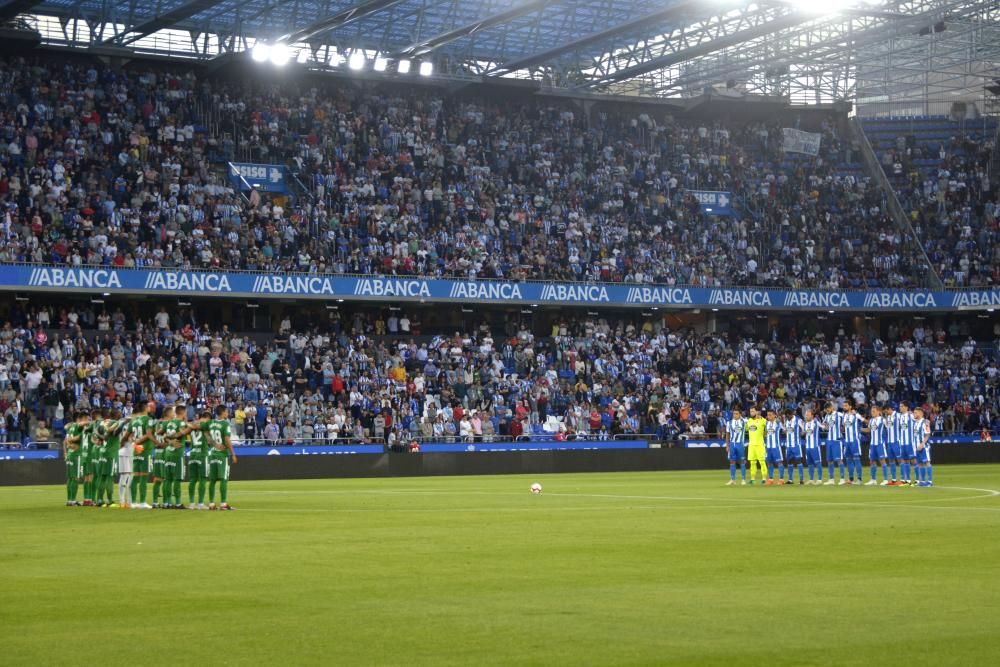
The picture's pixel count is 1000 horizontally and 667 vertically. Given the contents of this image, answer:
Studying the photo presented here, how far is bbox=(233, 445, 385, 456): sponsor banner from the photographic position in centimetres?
4462

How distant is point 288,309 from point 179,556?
39.2 meters

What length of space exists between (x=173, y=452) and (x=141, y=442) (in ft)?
2.18

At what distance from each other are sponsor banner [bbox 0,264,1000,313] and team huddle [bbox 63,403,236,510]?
825 inches

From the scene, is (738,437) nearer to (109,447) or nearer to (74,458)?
(109,447)

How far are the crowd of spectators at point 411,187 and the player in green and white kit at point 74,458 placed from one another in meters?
20.9

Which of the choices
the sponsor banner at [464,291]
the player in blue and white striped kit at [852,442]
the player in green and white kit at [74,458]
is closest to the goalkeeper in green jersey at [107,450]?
the player in green and white kit at [74,458]

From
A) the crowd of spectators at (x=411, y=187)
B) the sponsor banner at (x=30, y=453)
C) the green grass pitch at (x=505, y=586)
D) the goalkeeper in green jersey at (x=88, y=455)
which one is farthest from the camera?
the crowd of spectators at (x=411, y=187)

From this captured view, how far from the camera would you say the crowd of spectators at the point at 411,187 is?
51094mm

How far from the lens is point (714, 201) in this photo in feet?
217

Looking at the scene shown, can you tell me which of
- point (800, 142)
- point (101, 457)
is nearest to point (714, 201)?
point (800, 142)

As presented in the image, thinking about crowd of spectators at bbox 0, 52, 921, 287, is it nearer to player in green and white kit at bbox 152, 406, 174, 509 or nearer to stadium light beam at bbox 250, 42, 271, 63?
stadium light beam at bbox 250, 42, 271, 63

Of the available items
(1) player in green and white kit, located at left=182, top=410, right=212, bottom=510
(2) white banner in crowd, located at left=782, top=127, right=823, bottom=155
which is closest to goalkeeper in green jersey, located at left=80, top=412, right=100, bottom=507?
(1) player in green and white kit, located at left=182, top=410, right=212, bottom=510

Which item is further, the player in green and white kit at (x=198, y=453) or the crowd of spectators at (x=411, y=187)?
the crowd of spectators at (x=411, y=187)

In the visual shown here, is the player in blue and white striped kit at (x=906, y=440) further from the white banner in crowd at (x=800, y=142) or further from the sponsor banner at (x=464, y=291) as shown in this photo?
the white banner in crowd at (x=800, y=142)
